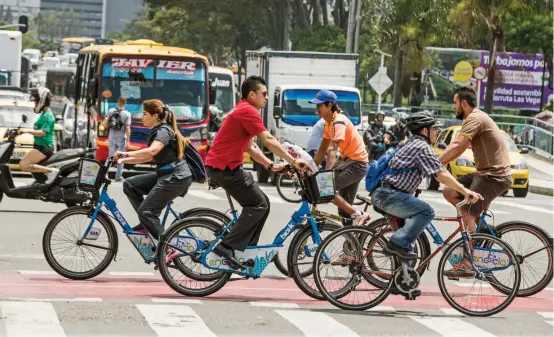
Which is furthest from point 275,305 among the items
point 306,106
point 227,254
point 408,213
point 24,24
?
point 24,24

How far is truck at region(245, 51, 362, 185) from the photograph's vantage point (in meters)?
28.7

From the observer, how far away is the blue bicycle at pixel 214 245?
36.6 feet

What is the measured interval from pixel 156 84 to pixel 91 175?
55.4 feet

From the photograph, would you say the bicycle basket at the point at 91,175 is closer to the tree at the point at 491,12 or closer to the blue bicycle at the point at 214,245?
the blue bicycle at the point at 214,245

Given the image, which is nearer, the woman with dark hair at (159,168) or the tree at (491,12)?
the woman with dark hair at (159,168)

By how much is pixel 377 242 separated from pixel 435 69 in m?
51.0

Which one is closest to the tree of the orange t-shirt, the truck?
the truck

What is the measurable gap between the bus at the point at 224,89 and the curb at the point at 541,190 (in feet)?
33.5

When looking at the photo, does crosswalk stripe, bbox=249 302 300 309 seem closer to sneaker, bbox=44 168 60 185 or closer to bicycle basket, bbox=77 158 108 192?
bicycle basket, bbox=77 158 108 192

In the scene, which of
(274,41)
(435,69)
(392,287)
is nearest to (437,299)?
(392,287)

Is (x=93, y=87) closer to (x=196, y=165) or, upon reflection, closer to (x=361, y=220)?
(x=196, y=165)

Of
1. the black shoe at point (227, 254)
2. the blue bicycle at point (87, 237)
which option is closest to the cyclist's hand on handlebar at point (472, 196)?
the black shoe at point (227, 254)

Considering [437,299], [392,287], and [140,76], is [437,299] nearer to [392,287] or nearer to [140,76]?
[392,287]

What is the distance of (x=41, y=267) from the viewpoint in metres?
13.0
